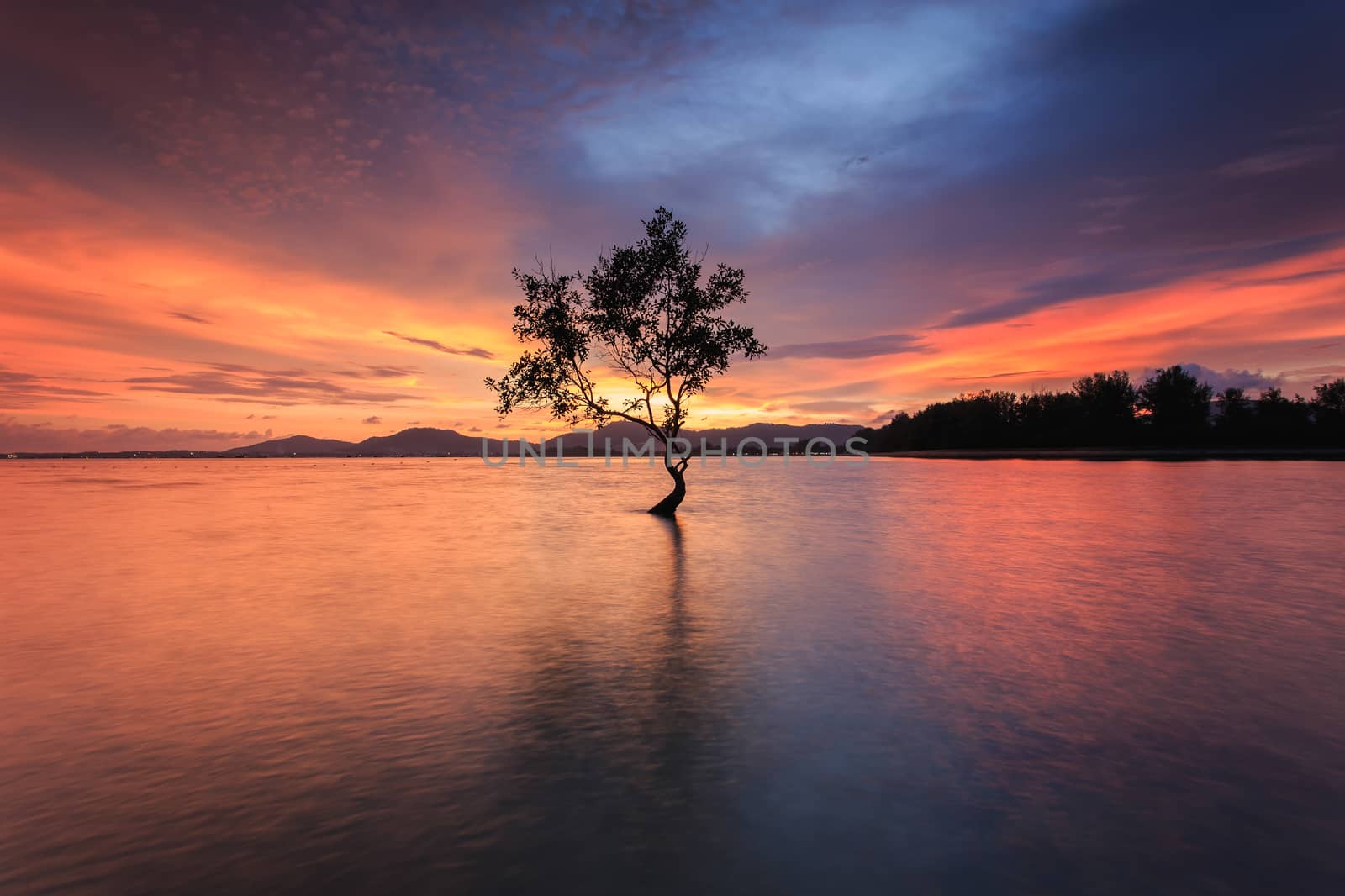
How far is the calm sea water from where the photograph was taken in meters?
6.78

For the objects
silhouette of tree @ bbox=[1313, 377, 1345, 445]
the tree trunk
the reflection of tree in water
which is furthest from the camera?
silhouette of tree @ bbox=[1313, 377, 1345, 445]

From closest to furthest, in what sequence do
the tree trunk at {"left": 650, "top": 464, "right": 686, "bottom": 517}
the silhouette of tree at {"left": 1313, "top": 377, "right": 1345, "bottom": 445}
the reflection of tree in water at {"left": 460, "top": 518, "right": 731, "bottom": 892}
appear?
the reflection of tree in water at {"left": 460, "top": 518, "right": 731, "bottom": 892} < the tree trunk at {"left": 650, "top": 464, "right": 686, "bottom": 517} < the silhouette of tree at {"left": 1313, "top": 377, "right": 1345, "bottom": 445}

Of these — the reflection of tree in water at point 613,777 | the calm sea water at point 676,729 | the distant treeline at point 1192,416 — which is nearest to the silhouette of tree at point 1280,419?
the distant treeline at point 1192,416

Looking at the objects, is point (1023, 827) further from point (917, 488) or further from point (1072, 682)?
point (917, 488)

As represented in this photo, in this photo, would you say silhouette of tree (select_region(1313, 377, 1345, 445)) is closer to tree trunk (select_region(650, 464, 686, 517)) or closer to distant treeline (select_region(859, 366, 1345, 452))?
distant treeline (select_region(859, 366, 1345, 452))

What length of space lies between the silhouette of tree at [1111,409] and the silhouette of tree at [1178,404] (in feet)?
16.0

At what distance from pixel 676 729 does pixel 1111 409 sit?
200 m

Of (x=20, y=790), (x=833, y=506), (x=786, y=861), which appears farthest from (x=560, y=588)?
(x=833, y=506)

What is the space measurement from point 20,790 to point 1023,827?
39.8 ft

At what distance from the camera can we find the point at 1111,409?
569 feet

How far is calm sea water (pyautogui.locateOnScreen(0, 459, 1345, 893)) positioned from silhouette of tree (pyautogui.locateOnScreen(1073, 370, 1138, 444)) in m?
171

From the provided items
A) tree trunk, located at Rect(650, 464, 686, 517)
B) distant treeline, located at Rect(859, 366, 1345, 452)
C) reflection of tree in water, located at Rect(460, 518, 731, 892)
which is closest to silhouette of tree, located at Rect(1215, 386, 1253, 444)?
distant treeline, located at Rect(859, 366, 1345, 452)

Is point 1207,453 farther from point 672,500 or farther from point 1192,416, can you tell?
point 672,500

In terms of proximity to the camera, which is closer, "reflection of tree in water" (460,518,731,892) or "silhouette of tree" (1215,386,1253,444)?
"reflection of tree in water" (460,518,731,892)
